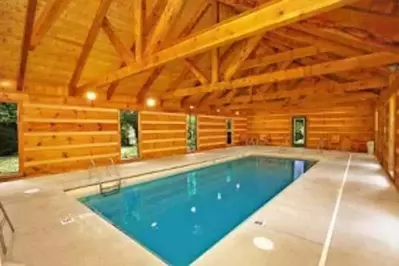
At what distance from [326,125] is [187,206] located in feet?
33.8

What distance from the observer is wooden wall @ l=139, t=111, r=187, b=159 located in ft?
27.3

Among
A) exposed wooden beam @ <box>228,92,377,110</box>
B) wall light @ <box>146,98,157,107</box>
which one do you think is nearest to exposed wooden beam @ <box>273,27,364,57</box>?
exposed wooden beam @ <box>228,92,377,110</box>

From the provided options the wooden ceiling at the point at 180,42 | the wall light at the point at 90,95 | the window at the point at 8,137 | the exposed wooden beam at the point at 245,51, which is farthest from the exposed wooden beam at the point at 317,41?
the window at the point at 8,137

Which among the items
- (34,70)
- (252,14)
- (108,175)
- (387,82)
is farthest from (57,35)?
(387,82)

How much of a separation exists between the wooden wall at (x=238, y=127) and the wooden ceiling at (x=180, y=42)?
5.52 metres

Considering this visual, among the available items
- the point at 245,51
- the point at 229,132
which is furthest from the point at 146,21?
the point at 229,132

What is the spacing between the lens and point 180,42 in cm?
352

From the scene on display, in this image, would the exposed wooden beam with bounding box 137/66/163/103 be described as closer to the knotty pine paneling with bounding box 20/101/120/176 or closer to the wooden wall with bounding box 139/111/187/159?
the wooden wall with bounding box 139/111/187/159

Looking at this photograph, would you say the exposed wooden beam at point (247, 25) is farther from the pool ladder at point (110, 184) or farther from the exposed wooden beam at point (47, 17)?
the pool ladder at point (110, 184)

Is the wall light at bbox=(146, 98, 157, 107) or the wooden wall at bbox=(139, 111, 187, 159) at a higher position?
the wall light at bbox=(146, 98, 157, 107)

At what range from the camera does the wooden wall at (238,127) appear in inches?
540

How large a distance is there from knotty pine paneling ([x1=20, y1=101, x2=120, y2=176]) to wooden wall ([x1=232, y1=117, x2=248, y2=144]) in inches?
307

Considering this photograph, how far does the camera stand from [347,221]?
2928 millimetres

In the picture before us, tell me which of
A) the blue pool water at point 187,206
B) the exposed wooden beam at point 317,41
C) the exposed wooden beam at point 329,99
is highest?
the exposed wooden beam at point 317,41
